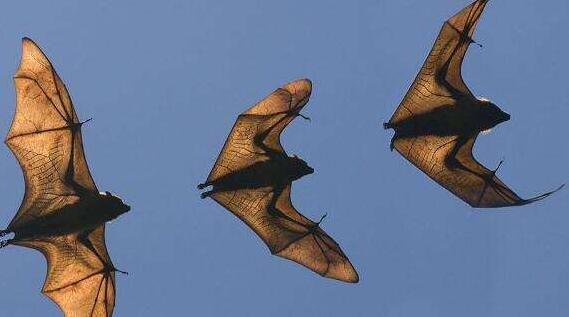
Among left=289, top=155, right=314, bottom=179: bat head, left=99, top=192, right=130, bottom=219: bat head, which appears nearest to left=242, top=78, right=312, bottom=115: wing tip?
left=289, top=155, right=314, bottom=179: bat head

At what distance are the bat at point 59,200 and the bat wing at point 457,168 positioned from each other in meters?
9.25

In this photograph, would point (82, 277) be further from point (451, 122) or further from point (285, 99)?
point (451, 122)

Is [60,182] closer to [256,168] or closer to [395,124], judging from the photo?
[256,168]

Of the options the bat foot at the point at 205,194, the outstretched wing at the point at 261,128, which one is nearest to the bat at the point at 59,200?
the bat foot at the point at 205,194

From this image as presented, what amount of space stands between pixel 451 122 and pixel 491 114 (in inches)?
49.0

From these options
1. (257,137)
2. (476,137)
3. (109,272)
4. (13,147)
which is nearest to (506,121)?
(476,137)

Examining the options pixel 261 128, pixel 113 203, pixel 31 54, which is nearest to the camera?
pixel 31 54

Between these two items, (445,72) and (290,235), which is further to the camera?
(290,235)

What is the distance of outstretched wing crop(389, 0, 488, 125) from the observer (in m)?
24.3

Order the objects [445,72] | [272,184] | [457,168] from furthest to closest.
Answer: [457,168], [272,184], [445,72]

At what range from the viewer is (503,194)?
1033 inches

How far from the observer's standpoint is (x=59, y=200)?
24.5 meters

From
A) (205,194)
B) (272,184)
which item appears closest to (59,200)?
(205,194)

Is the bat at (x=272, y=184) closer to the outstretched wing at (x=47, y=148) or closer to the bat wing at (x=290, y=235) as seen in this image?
the bat wing at (x=290, y=235)
